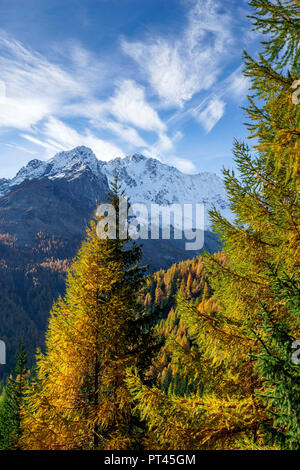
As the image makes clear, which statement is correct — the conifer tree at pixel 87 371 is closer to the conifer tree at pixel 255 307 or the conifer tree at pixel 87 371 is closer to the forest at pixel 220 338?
the forest at pixel 220 338

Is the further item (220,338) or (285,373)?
(220,338)

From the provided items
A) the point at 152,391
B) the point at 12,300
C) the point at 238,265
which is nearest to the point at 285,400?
the point at 152,391

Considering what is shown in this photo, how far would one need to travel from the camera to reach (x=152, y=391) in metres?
4.30

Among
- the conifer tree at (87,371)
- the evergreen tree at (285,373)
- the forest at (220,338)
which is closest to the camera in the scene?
the evergreen tree at (285,373)

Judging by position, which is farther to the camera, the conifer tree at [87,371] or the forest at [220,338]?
the conifer tree at [87,371]

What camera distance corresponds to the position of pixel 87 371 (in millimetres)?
6227

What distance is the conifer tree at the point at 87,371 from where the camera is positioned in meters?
5.34

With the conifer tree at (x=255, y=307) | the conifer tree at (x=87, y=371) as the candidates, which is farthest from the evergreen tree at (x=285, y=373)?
the conifer tree at (x=87, y=371)

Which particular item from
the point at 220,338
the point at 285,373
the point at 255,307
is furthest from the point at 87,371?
the point at 285,373

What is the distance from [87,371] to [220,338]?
362 cm

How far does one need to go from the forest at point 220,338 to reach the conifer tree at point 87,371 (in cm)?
3

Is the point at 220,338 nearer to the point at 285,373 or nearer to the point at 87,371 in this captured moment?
the point at 285,373
